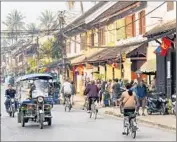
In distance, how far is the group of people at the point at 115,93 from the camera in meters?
16.2

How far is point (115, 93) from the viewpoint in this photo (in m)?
25.3

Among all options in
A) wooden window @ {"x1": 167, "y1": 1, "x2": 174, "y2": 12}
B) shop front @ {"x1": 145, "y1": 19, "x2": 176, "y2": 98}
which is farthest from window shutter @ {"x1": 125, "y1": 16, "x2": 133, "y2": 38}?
shop front @ {"x1": 145, "y1": 19, "x2": 176, "y2": 98}

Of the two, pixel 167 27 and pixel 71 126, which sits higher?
pixel 167 27

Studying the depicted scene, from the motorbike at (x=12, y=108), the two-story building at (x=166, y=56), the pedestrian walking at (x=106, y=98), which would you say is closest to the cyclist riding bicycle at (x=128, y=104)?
the two-story building at (x=166, y=56)

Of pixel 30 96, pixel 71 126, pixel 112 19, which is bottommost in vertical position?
pixel 71 126

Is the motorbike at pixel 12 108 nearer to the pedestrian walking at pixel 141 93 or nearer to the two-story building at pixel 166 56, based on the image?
the pedestrian walking at pixel 141 93

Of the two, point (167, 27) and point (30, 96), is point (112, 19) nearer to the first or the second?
point (167, 27)

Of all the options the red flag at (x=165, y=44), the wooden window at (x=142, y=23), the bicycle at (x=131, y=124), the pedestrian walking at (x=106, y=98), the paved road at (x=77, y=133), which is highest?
the wooden window at (x=142, y=23)

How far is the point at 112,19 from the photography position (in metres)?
32.8

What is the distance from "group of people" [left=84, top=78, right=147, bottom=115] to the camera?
16.2 m

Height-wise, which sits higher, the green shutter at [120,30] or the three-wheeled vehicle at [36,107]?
the green shutter at [120,30]

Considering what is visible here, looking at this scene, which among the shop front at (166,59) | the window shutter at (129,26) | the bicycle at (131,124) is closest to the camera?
the bicycle at (131,124)

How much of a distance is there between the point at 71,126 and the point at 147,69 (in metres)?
9.22

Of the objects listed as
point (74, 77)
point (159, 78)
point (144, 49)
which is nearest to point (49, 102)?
point (159, 78)
